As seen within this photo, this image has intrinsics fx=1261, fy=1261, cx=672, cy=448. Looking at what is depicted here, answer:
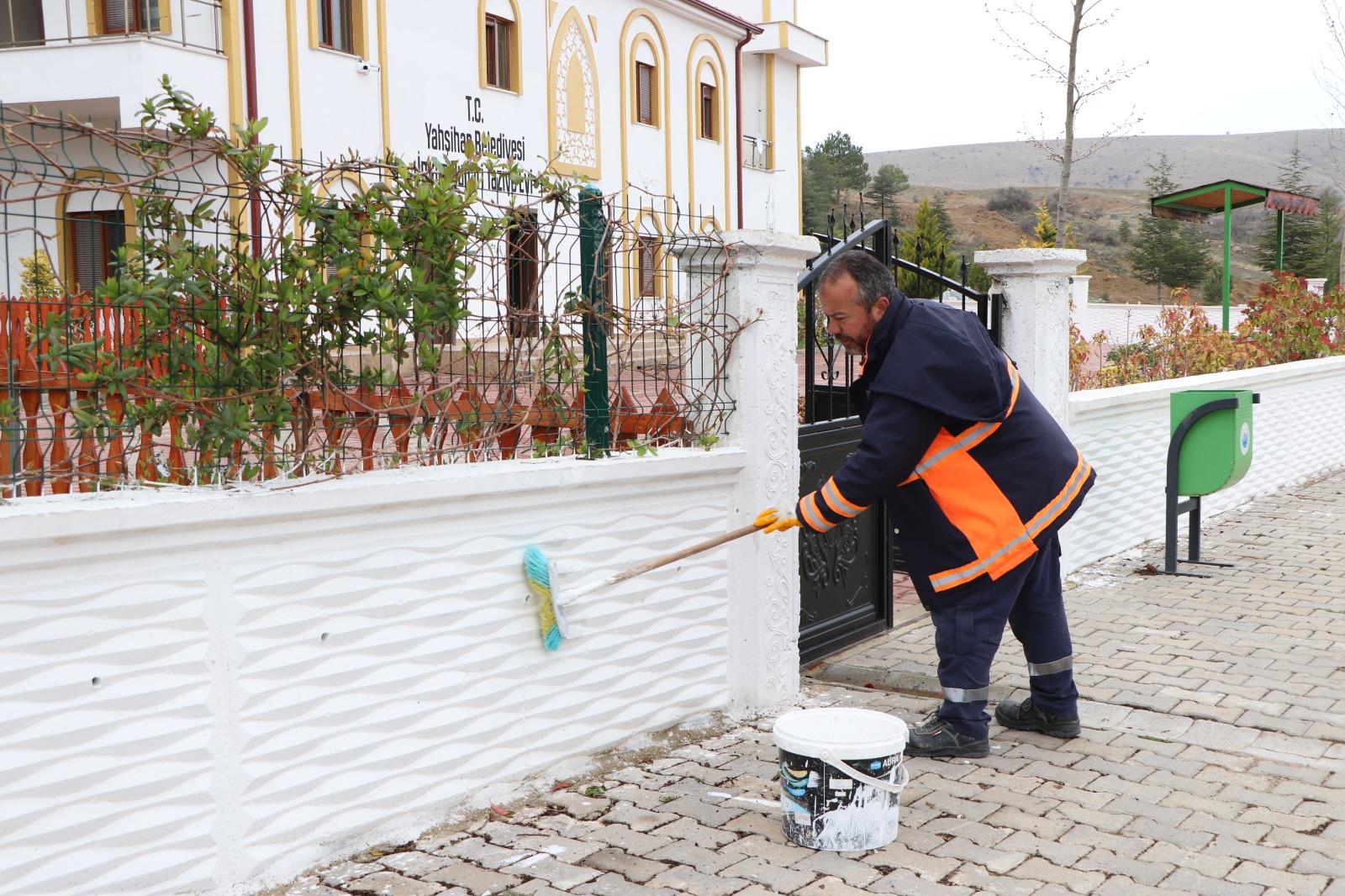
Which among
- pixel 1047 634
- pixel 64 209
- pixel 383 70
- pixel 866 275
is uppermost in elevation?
pixel 383 70

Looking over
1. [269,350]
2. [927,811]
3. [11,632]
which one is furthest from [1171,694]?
[11,632]

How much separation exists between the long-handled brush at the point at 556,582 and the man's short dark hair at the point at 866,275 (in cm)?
87

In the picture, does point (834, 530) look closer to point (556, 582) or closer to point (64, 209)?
point (556, 582)

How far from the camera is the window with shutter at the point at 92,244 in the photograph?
3.47 metres

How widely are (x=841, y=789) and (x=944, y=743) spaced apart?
1.06 meters

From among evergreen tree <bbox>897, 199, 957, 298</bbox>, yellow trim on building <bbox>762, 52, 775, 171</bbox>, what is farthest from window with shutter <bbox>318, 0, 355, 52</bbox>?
yellow trim on building <bbox>762, 52, 775, 171</bbox>

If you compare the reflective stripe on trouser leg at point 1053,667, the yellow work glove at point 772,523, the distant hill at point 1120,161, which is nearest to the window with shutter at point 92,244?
the yellow work glove at point 772,523

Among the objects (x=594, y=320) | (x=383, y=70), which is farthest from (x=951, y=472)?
(x=383, y=70)

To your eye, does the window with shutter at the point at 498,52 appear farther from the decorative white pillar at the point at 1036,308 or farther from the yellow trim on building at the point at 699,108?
the decorative white pillar at the point at 1036,308

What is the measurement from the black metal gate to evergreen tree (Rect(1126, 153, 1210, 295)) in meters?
55.2

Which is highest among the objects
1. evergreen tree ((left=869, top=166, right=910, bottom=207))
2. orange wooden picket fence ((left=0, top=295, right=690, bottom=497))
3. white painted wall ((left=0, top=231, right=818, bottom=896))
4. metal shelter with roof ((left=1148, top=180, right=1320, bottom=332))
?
evergreen tree ((left=869, top=166, right=910, bottom=207))

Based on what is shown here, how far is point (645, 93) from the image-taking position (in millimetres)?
23906

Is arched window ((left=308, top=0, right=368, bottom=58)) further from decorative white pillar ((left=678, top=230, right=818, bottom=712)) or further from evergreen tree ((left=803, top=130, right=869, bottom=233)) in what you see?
evergreen tree ((left=803, top=130, right=869, bottom=233))

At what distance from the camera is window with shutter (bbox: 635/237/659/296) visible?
5.23 metres
